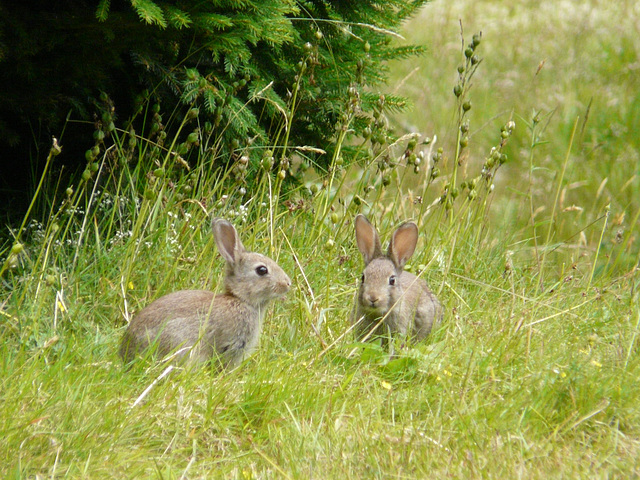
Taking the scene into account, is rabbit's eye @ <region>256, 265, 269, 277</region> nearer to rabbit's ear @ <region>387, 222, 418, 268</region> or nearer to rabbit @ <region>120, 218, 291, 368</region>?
rabbit @ <region>120, 218, 291, 368</region>

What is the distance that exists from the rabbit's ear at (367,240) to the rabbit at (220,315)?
22.3 inches

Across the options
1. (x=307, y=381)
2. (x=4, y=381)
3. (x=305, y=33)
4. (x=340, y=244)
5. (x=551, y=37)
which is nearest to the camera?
(x=4, y=381)

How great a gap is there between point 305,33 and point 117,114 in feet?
4.68

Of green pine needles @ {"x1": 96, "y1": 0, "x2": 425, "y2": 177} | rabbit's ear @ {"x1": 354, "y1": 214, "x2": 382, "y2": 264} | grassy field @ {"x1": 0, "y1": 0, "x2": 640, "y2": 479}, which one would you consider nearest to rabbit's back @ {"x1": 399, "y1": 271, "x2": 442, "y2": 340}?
grassy field @ {"x1": 0, "y1": 0, "x2": 640, "y2": 479}

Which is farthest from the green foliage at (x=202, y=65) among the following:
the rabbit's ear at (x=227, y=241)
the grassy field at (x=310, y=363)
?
the rabbit's ear at (x=227, y=241)

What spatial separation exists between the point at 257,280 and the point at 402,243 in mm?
910

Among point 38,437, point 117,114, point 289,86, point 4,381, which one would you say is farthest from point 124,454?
point 289,86

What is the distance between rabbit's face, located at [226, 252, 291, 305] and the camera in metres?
4.71

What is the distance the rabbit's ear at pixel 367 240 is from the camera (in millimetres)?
5004

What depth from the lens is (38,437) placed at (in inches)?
123

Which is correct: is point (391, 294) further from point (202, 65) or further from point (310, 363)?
point (202, 65)

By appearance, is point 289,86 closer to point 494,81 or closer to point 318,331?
point 318,331

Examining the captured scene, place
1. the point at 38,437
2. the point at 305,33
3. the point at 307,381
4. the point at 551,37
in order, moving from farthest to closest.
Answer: the point at 551,37
the point at 305,33
the point at 307,381
the point at 38,437

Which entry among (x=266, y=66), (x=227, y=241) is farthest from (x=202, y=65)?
(x=227, y=241)
